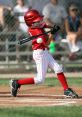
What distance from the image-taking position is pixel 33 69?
54.3 ft

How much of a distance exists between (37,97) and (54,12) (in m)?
6.52

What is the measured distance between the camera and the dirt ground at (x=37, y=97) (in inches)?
365

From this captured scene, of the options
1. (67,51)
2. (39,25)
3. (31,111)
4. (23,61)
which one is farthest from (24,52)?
(31,111)

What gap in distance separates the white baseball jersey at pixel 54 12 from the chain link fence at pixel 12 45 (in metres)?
0.60

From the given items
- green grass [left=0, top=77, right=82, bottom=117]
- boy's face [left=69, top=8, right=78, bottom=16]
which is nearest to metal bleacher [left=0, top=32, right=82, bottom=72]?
boy's face [left=69, top=8, right=78, bottom=16]

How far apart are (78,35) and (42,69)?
6509 mm

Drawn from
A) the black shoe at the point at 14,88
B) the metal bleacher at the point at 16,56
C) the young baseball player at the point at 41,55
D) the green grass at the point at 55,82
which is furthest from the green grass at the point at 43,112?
the metal bleacher at the point at 16,56

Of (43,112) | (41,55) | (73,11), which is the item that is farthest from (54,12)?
(43,112)

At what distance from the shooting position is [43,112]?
7953mm

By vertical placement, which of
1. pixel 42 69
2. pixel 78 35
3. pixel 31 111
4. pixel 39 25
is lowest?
pixel 31 111

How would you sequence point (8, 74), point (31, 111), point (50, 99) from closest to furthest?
point (31, 111), point (50, 99), point (8, 74)

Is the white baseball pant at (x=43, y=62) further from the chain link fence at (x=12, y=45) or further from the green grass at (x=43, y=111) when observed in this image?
the chain link fence at (x=12, y=45)

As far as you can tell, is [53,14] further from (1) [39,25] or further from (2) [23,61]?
(1) [39,25]

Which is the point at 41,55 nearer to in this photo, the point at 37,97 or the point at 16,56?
the point at 37,97
